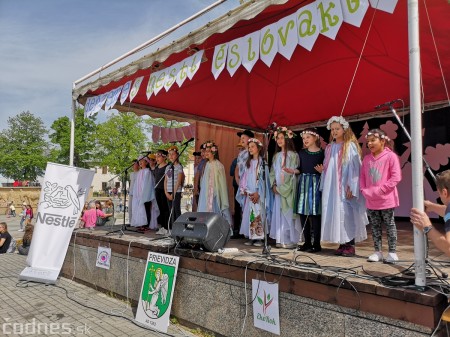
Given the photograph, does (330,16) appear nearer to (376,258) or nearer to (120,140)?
(376,258)

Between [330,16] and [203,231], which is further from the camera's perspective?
[203,231]

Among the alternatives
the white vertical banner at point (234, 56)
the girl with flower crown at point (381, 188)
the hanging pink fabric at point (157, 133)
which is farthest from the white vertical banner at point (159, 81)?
the hanging pink fabric at point (157, 133)

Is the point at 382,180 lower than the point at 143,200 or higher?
higher

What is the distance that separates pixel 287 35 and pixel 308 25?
0.88 ft

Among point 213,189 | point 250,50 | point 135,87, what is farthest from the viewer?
point 213,189

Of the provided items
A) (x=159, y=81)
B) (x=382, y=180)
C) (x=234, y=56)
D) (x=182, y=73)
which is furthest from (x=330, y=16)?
(x=159, y=81)

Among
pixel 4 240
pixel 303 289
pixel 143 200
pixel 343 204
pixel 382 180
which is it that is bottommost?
pixel 4 240

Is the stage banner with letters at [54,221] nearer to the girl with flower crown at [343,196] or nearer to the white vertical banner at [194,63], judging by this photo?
the white vertical banner at [194,63]

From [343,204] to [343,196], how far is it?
0.09 metres

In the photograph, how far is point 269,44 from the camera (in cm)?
390

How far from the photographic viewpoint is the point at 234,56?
169 inches

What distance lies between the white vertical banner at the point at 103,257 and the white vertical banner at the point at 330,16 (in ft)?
14.9

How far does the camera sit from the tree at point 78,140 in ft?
115

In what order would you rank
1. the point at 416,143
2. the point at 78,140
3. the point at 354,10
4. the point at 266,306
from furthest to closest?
the point at 78,140 → the point at 266,306 → the point at 354,10 → the point at 416,143
